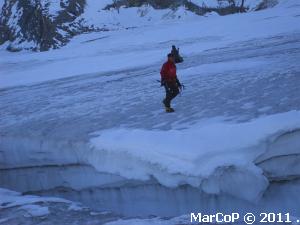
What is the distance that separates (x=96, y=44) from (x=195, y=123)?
20.7m

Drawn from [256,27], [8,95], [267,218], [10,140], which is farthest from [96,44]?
[267,218]

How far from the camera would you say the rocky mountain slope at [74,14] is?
32.9m

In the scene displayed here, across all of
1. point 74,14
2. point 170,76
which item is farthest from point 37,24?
point 170,76

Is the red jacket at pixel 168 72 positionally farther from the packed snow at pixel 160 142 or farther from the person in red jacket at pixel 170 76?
the packed snow at pixel 160 142

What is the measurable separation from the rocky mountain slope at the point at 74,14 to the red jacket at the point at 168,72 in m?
23.7

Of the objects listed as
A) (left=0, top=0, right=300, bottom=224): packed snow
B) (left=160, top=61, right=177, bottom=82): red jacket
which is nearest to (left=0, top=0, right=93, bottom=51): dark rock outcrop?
(left=0, top=0, right=300, bottom=224): packed snow

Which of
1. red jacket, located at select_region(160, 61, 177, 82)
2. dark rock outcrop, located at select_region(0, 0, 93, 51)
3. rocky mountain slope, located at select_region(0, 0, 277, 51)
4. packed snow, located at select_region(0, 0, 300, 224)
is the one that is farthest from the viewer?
rocky mountain slope, located at select_region(0, 0, 277, 51)

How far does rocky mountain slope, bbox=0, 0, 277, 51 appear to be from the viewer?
3288 centimetres

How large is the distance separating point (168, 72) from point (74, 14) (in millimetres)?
28305

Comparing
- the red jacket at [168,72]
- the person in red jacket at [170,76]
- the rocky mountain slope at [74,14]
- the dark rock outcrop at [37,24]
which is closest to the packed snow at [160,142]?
the person in red jacket at [170,76]

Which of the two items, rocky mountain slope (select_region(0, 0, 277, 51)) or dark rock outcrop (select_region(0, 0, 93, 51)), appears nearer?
dark rock outcrop (select_region(0, 0, 93, 51))

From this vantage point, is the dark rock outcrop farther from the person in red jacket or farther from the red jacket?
the red jacket

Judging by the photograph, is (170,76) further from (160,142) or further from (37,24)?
(37,24)

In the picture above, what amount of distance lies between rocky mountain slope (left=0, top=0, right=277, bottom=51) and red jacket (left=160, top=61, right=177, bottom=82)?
23710 millimetres
